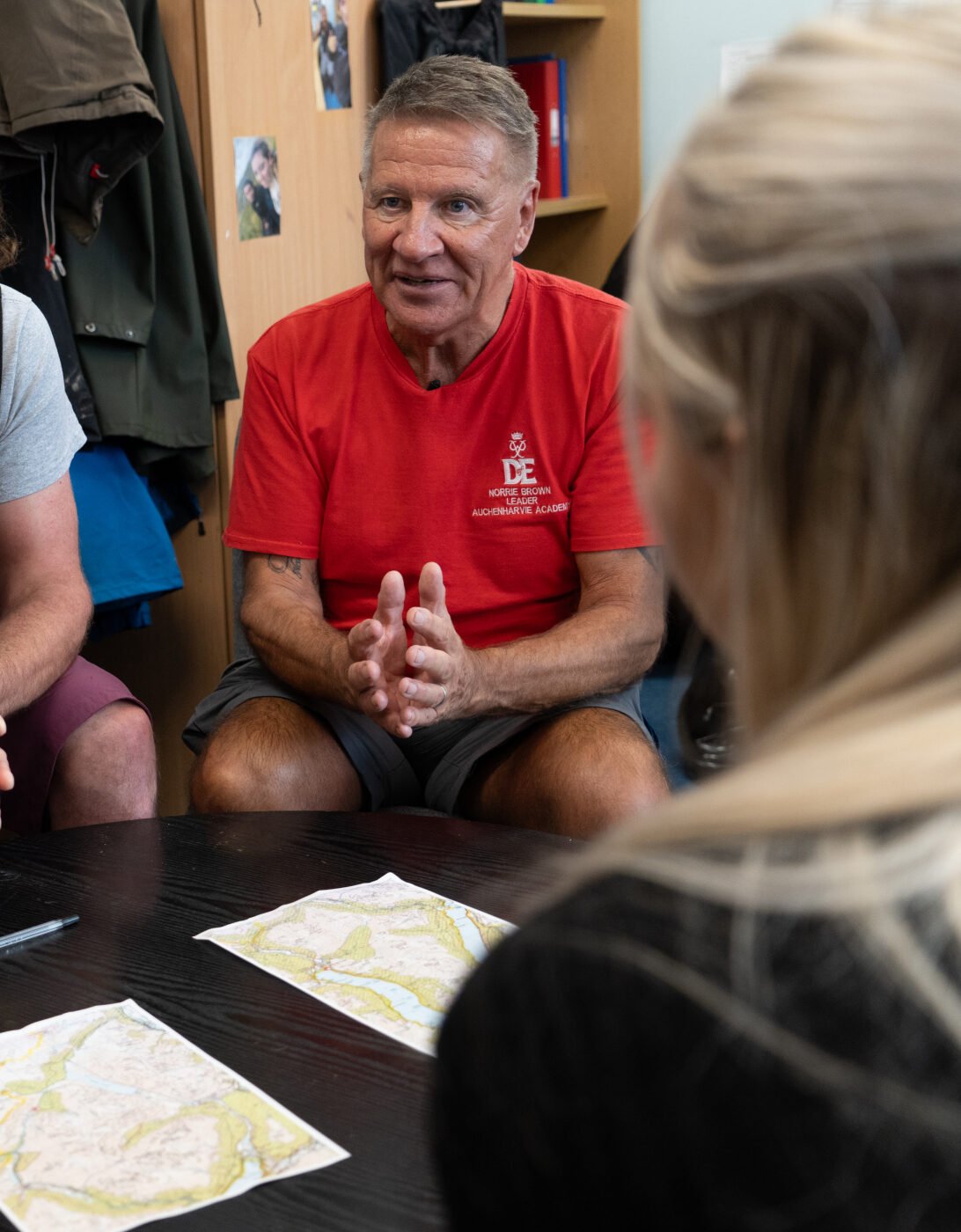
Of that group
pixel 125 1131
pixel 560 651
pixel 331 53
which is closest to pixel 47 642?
pixel 560 651

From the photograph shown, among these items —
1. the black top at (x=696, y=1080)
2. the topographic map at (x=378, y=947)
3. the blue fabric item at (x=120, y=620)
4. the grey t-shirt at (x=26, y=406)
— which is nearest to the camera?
the black top at (x=696, y=1080)

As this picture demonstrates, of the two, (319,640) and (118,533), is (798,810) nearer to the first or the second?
(319,640)

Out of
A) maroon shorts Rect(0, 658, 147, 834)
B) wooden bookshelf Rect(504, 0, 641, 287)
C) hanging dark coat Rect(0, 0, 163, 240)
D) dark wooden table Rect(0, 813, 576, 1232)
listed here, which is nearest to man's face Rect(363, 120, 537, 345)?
hanging dark coat Rect(0, 0, 163, 240)

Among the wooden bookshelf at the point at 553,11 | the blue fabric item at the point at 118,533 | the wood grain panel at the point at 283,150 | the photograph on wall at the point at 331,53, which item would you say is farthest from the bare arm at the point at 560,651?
the wooden bookshelf at the point at 553,11

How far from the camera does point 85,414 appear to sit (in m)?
2.44

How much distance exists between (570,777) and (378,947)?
0.65 meters

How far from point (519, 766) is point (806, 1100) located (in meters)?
1.48

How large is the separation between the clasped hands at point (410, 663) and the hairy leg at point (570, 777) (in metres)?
0.15

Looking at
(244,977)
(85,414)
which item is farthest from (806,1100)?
(85,414)

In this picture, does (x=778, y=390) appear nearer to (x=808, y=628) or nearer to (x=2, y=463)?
(x=808, y=628)

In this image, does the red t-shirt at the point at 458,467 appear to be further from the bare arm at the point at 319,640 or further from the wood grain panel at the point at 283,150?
the wood grain panel at the point at 283,150

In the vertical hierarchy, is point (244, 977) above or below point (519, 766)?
above

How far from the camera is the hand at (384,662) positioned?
1.76m

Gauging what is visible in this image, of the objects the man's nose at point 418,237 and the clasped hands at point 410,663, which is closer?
the clasped hands at point 410,663
